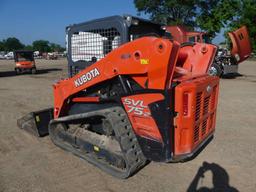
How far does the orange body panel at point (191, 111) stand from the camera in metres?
3.57

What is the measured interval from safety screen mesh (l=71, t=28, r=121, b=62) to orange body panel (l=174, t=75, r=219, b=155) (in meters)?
1.28

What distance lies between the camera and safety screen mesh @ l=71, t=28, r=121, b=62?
444 cm

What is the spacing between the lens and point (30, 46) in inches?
4660

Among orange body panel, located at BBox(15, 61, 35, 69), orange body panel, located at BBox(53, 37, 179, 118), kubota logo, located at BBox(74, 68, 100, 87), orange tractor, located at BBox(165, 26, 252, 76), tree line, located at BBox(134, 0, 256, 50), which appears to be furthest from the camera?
tree line, located at BBox(134, 0, 256, 50)

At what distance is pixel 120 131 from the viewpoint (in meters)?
3.86

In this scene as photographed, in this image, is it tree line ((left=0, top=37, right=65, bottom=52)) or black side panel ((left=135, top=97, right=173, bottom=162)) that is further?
tree line ((left=0, top=37, right=65, bottom=52))

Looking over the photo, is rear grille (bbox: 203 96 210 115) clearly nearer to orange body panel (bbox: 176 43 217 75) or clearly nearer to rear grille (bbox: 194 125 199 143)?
rear grille (bbox: 194 125 199 143)

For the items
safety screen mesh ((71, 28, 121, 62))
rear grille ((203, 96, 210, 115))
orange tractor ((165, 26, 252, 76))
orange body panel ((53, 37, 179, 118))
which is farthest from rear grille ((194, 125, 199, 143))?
orange tractor ((165, 26, 252, 76))

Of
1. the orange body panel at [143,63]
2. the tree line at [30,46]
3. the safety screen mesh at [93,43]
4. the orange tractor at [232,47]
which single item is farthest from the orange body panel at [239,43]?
the tree line at [30,46]

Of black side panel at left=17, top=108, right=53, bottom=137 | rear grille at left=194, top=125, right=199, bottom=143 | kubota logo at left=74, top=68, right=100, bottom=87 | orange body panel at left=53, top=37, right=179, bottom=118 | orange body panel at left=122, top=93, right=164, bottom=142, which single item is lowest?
black side panel at left=17, top=108, right=53, bottom=137

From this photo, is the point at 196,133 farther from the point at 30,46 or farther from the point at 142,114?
the point at 30,46

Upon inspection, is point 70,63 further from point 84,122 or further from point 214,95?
point 214,95

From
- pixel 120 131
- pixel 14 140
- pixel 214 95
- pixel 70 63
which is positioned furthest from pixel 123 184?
pixel 14 140

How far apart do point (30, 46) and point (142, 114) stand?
400ft
